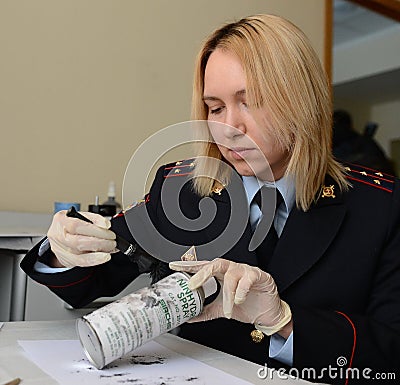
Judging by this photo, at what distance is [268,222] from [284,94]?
0.23 metres

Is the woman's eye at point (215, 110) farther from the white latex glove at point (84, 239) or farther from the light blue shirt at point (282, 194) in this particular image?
the white latex glove at point (84, 239)

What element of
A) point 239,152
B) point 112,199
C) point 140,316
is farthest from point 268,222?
point 112,199

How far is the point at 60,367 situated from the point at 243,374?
0.22 m

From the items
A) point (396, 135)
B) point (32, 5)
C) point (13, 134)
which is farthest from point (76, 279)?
point (396, 135)

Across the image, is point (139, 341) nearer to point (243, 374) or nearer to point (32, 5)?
point (243, 374)

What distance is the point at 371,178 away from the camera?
3.97ft

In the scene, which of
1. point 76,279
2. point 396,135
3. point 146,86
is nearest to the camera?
point 76,279

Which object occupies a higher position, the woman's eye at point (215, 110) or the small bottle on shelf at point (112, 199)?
the woman's eye at point (215, 110)

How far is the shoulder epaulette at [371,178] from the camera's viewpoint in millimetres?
1183

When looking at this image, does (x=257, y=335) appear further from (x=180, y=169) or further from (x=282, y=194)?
(x=180, y=169)

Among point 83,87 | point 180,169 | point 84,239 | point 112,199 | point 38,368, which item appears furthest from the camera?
point 83,87

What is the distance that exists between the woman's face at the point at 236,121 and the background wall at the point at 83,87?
2.80 feet

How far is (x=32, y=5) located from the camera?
183 centimetres

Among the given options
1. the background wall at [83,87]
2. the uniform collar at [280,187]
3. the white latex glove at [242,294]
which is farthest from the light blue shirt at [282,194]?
the background wall at [83,87]
